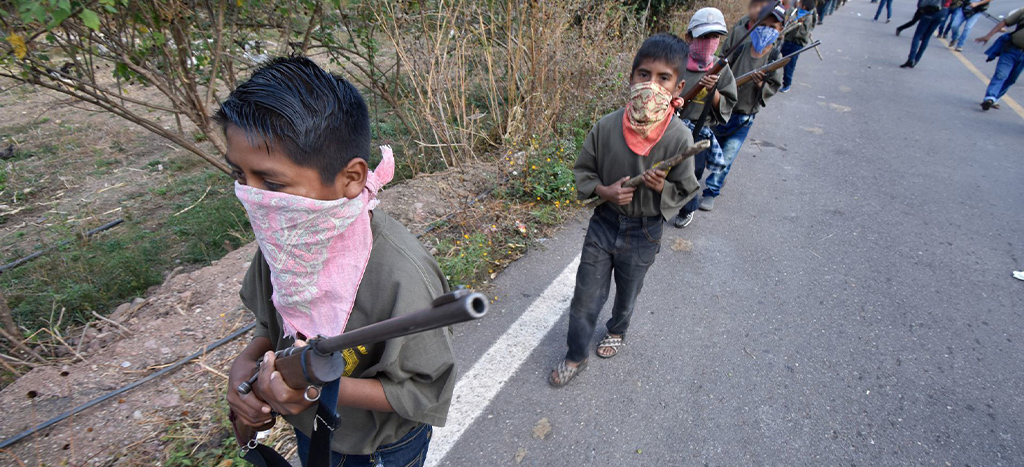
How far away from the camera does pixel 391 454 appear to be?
132cm

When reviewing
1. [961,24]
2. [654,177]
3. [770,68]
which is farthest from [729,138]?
[961,24]

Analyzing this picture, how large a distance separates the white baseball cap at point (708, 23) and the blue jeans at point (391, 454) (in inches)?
114

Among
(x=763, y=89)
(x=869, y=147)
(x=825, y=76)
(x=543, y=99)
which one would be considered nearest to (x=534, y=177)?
(x=543, y=99)

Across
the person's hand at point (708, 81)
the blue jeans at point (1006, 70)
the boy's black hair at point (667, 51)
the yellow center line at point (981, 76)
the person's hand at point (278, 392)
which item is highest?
the boy's black hair at point (667, 51)

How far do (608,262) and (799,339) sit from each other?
153 cm

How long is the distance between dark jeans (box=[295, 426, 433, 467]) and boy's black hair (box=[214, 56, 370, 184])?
0.77m

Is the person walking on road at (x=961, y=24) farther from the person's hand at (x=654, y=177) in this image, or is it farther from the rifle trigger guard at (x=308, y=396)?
the rifle trigger guard at (x=308, y=396)

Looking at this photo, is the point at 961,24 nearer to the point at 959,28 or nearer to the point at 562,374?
the point at 959,28

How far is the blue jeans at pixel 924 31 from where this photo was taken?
354 inches

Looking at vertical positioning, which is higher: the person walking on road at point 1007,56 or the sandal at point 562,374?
the person walking on road at point 1007,56

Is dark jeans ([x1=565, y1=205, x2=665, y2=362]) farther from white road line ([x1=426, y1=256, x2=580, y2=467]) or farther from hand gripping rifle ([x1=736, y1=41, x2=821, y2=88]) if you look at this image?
hand gripping rifle ([x1=736, y1=41, x2=821, y2=88])

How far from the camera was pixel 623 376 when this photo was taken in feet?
8.58

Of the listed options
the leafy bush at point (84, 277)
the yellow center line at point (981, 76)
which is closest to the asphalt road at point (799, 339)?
the leafy bush at point (84, 277)

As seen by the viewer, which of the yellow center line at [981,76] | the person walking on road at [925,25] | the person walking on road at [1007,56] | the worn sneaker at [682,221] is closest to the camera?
the worn sneaker at [682,221]
